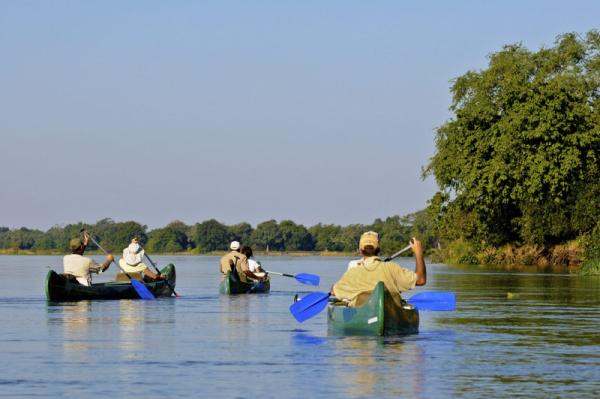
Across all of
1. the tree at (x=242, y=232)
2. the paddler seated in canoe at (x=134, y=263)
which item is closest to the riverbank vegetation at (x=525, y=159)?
the paddler seated in canoe at (x=134, y=263)

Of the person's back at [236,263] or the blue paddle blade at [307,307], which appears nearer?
the blue paddle blade at [307,307]

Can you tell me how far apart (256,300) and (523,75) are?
32806 mm

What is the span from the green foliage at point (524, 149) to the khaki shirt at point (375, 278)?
36.6 m

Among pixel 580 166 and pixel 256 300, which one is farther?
pixel 580 166

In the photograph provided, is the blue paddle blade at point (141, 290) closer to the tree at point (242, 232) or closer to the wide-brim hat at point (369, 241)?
the wide-brim hat at point (369, 241)

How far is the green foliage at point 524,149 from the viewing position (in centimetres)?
5316

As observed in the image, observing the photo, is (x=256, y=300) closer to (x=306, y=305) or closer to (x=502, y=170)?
(x=306, y=305)

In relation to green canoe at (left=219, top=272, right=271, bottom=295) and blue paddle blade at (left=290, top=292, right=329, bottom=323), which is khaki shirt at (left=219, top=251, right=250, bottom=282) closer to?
green canoe at (left=219, top=272, right=271, bottom=295)

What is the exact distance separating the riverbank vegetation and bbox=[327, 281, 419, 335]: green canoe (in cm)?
3088

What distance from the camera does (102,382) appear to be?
40.3 feet

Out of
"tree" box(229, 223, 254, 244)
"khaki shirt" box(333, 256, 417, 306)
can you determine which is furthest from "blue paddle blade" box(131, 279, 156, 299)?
"tree" box(229, 223, 254, 244)

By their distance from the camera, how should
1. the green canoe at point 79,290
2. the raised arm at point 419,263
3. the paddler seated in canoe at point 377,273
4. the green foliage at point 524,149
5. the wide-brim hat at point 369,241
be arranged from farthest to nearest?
the green foliage at point 524,149, the green canoe at point 79,290, the wide-brim hat at point 369,241, the paddler seated in canoe at point 377,273, the raised arm at point 419,263

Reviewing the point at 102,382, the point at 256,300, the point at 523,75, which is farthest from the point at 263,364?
the point at 523,75

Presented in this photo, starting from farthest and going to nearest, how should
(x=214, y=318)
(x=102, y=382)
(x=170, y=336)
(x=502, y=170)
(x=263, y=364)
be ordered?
(x=502, y=170)
(x=214, y=318)
(x=170, y=336)
(x=263, y=364)
(x=102, y=382)
